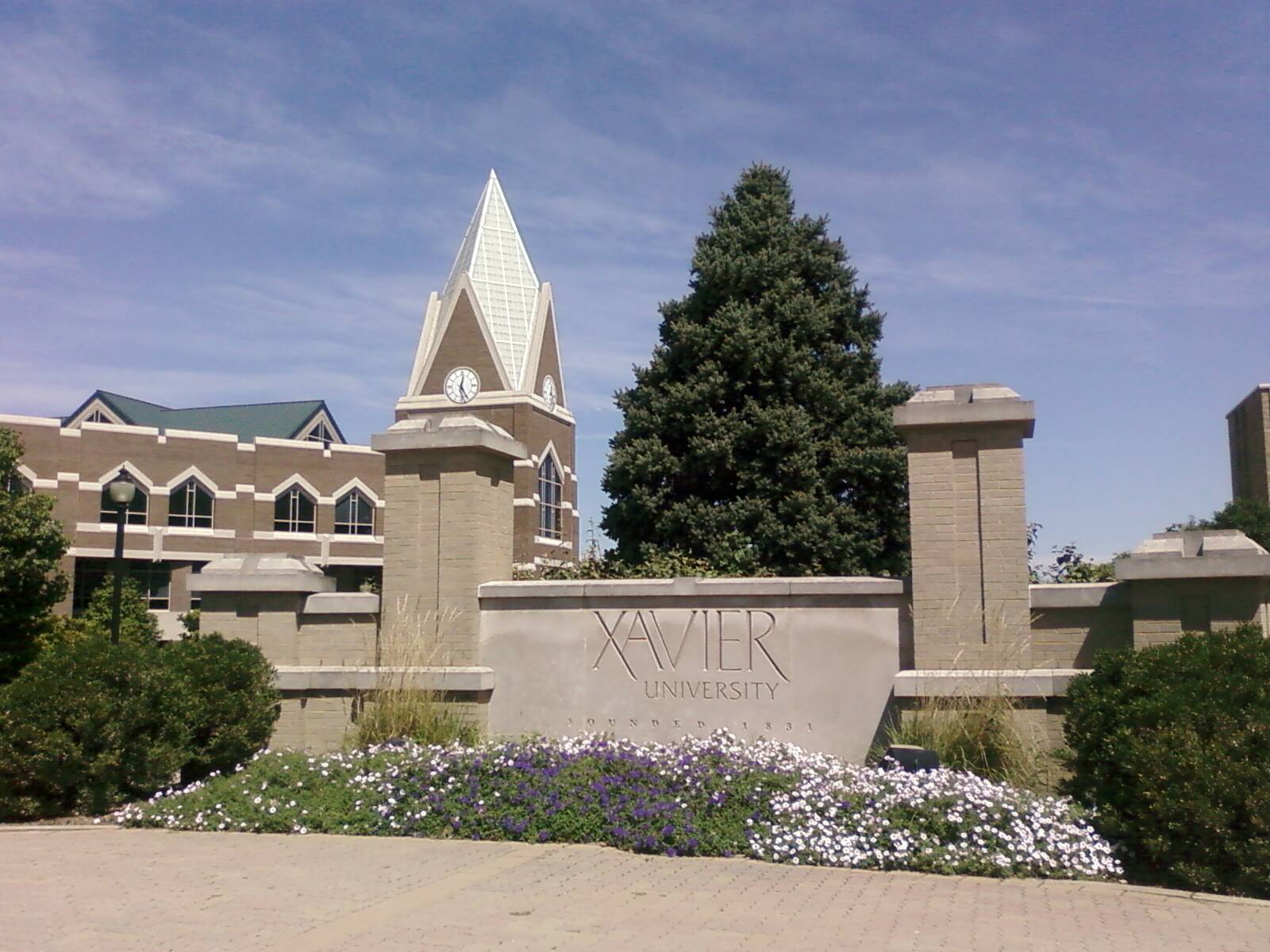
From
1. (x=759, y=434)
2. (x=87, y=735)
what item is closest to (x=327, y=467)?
(x=759, y=434)

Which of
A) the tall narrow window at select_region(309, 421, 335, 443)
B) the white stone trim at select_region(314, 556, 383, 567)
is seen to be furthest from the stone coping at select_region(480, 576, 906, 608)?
the tall narrow window at select_region(309, 421, 335, 443)

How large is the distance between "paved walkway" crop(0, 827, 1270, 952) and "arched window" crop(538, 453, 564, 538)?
153 ft

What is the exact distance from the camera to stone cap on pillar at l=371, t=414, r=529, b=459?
12.0 m

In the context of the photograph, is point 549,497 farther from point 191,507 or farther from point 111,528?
point 111,528

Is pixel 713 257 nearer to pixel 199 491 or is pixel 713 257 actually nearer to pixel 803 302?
pixel 803 302

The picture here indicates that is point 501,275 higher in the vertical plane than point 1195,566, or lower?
higher

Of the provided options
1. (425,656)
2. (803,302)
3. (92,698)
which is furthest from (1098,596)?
(803,302)

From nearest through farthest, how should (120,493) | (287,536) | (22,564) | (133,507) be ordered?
(120,493) < (22,564) < (133,507) < (287,536)

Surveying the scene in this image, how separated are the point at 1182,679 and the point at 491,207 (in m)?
52.7

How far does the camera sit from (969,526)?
10.4 m

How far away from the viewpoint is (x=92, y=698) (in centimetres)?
1021

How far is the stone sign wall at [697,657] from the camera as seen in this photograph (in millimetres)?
10758

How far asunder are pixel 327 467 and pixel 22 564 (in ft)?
91.5

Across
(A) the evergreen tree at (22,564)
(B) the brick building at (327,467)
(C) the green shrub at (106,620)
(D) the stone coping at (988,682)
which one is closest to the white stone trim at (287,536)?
(B) the brick building at (327,467)
